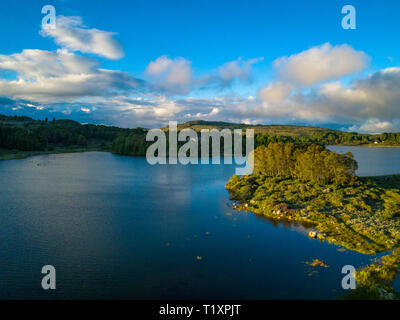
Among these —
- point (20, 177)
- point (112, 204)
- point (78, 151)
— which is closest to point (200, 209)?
point (112, 204)

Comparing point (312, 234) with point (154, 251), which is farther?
point (312, 234)

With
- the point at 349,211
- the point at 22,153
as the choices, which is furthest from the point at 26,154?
the point at 349,211

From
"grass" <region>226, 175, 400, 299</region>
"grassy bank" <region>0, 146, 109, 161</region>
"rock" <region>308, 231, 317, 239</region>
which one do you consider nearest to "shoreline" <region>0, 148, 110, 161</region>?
"grassy bank" <region>0, 146, 109, 161</region>

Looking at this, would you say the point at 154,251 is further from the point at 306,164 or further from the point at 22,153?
the point at 22,153

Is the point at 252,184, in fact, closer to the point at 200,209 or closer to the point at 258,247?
the point at 200,209

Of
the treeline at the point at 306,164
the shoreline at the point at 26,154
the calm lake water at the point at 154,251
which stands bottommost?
the calm lake water at the point at 154,251

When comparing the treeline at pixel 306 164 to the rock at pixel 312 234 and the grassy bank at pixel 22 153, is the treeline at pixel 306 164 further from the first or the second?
the grassy bank at pixel 22 153

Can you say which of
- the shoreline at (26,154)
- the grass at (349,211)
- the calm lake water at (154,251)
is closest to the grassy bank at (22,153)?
the shoreline at (26,154)
